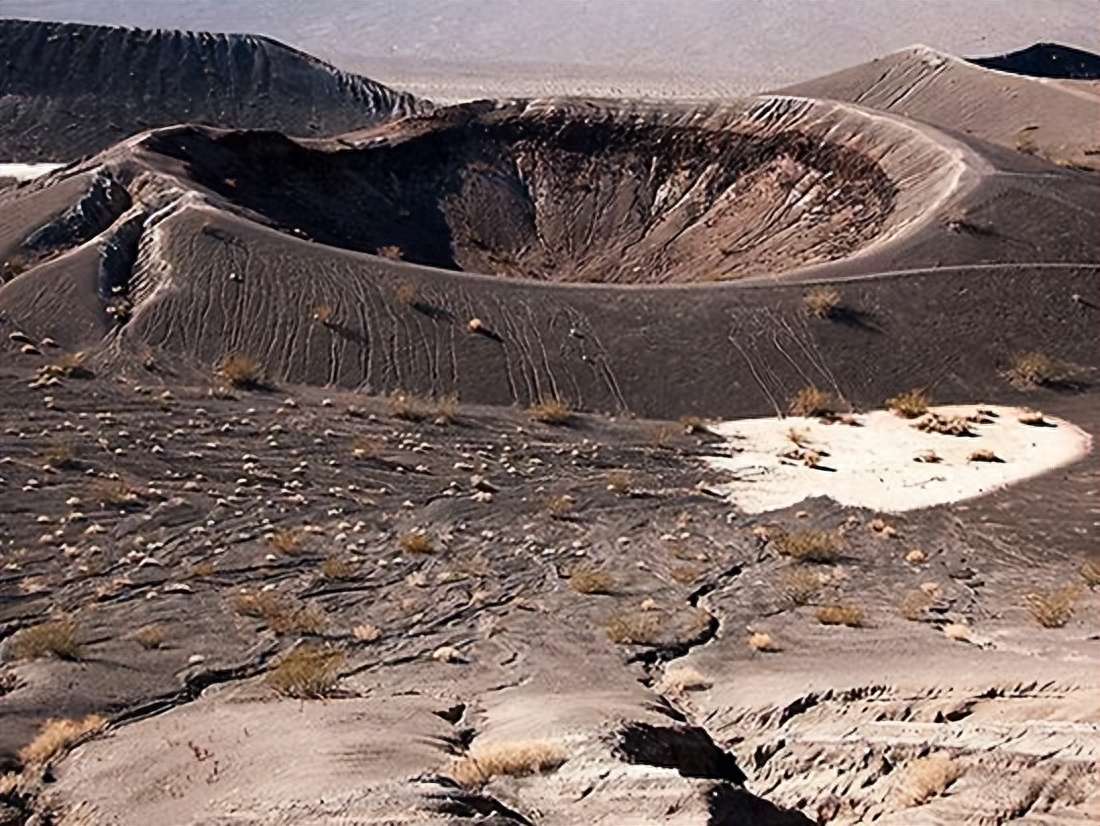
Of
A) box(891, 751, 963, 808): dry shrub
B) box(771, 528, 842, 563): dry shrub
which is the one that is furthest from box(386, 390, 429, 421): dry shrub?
box(891, 751, 963, 808): dry shrub

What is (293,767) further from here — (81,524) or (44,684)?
(81,524)

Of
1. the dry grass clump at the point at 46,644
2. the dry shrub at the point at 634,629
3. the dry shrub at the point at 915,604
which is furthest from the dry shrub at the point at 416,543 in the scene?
the dry shrub at the point at 915,604

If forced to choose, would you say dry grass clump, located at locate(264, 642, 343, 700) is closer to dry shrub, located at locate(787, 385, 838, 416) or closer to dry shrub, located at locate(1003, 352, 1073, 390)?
dry shrub, located at locate(787, 385, 838, 416)

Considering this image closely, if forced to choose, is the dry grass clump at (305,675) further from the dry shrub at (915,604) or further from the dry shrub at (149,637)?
the dry shrub at (915,604)

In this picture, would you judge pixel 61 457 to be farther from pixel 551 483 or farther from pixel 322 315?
pixel 322 315

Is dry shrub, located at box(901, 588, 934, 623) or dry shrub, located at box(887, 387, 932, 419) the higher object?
dry shrub, located at box(887, 387, 932, 419)

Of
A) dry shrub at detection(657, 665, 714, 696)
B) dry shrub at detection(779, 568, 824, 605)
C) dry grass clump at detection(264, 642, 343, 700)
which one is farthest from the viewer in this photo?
dry shrub at detection(779, 568, 824, 605)

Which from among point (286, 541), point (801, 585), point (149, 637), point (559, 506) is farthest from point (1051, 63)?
point (149, 637)
